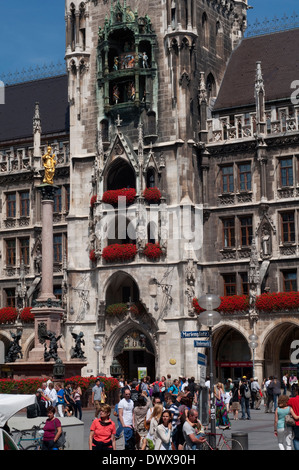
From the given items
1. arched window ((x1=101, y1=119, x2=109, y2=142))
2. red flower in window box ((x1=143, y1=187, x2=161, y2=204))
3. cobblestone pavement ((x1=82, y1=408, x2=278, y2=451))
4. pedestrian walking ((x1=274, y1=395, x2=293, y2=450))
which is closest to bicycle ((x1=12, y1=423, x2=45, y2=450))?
cobblestone pavement ((x1=82, y1=408, x2=278, y2=451))

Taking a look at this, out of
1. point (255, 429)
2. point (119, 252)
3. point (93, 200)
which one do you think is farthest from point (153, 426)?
point (93, 200)

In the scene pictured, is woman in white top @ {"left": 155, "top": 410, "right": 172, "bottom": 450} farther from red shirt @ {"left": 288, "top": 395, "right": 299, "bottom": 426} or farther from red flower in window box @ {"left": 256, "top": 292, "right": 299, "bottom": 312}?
red flower in window box @ {"left": 256, "top": 292, "right": 299, "bottom": 312}

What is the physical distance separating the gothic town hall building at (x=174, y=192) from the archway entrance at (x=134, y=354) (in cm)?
11

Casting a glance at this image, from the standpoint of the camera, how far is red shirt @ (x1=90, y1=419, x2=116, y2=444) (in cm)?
1744

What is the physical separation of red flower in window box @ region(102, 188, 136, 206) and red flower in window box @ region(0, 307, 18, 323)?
33.4ft

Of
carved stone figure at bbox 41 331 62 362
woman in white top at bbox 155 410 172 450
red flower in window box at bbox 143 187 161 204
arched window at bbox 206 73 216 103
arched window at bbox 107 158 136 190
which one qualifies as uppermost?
arched window at bbox 206 73 216 103

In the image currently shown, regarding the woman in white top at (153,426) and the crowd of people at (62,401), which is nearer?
the woman in white top at (153,426)

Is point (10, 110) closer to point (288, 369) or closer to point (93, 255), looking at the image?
point (93, 255)

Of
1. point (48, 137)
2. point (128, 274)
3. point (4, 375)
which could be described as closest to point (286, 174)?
point (128, 274)

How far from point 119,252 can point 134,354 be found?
6.41m

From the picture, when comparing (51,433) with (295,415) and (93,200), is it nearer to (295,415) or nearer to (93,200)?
(295,415)

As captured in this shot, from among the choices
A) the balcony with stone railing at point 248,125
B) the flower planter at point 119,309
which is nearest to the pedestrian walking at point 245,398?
the flower planter at point 119,309

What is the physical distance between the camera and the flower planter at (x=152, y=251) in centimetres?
4966

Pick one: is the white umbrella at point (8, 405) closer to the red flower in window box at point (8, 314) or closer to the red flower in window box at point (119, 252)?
the red flower in window box at point (119, 252)
